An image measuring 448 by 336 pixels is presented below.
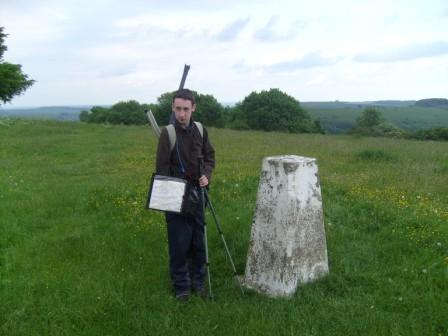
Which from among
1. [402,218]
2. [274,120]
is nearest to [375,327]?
[402,218]

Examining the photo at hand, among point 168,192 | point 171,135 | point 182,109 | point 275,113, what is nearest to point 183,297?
point 168,192

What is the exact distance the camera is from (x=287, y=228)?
5.20 meters

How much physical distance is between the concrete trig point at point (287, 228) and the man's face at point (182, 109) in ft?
3.64

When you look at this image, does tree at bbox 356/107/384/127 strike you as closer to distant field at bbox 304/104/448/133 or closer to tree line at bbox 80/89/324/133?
distant field at bbox 304/104/448/133

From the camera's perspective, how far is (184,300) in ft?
17.4

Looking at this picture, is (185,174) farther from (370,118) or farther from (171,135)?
(370,118)

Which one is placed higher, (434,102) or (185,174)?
(434,102)

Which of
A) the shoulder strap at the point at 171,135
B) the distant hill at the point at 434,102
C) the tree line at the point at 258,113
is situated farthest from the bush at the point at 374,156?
the distant hill at the point at 434,102

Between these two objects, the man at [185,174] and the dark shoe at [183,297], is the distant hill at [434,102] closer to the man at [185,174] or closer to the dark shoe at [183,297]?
the man at [185,174]

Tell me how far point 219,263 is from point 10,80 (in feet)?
132

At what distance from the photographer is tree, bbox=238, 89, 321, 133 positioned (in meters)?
70.6

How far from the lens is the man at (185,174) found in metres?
5.07

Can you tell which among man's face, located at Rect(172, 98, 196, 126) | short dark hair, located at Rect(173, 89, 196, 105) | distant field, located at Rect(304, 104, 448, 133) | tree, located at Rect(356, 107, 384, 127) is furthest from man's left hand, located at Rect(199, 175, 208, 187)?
distant field, located at Rect(304, 104, 448, 133)

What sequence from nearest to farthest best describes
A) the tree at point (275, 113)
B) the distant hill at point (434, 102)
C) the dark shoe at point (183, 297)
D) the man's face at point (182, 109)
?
the man's face at point (182, 109)
the dark shoe at point (183, 297)
the tree at point (275, 113)
the distant hill at point (434, 102)
